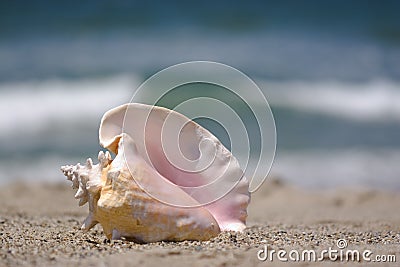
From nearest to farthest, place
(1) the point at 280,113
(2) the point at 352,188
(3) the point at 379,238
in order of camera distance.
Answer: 1. (3) the point at 379,238
2. (2) the point at 352,188
3. (1) the point at 280,113

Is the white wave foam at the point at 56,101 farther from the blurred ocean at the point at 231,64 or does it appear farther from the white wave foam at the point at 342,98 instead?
the white wave foam at the point at 342,98

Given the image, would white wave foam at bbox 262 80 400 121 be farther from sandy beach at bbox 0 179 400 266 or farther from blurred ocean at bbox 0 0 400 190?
sandy beach at bbox 0 179 400 266

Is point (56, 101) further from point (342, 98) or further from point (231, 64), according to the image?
point (342, 98)

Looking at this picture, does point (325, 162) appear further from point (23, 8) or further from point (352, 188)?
point (23, 8)

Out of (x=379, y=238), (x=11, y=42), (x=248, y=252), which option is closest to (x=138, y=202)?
(x=248, y=252)

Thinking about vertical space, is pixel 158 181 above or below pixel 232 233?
above

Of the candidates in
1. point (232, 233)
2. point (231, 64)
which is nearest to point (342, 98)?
point (231, 64)
